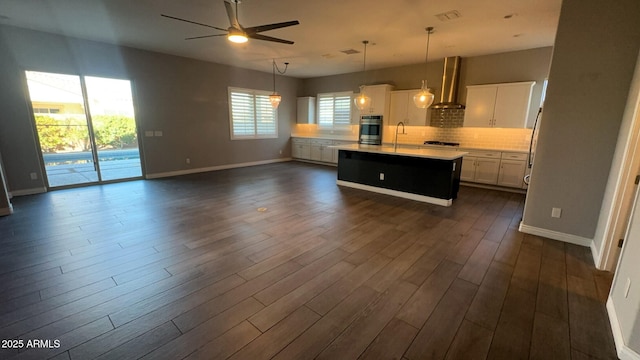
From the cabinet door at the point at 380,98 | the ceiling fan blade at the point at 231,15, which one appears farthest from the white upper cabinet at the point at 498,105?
the ceiling fan blade at the point at 231,15

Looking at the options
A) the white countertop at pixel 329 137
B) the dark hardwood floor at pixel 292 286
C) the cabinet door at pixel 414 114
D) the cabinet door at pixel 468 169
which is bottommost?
the dark hardwood floor at pixel 292 286

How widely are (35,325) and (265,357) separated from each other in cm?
163

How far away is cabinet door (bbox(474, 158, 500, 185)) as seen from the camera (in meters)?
5.65

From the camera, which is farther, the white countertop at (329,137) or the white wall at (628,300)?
the white countertop at (329,137)

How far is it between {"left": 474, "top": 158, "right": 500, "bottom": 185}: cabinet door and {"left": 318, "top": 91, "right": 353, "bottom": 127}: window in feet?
12.9

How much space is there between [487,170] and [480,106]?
1436mm

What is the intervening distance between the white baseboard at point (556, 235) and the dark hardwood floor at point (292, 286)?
0.50 ft

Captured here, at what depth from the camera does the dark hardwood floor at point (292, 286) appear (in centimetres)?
169

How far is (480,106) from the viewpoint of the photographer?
5879 millimetres

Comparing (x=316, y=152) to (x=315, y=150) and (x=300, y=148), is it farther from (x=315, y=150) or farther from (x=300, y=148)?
(x=300, y=148)

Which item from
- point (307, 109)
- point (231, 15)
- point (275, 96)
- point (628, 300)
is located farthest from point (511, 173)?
point (307, 109)

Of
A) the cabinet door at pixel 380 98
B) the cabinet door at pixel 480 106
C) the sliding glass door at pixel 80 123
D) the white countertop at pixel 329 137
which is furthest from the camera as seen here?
the white countertop at pixel 329 137

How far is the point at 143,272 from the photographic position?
8.07ft

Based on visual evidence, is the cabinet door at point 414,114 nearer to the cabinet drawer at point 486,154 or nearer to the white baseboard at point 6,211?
the cabinet drawer at point 486,154
